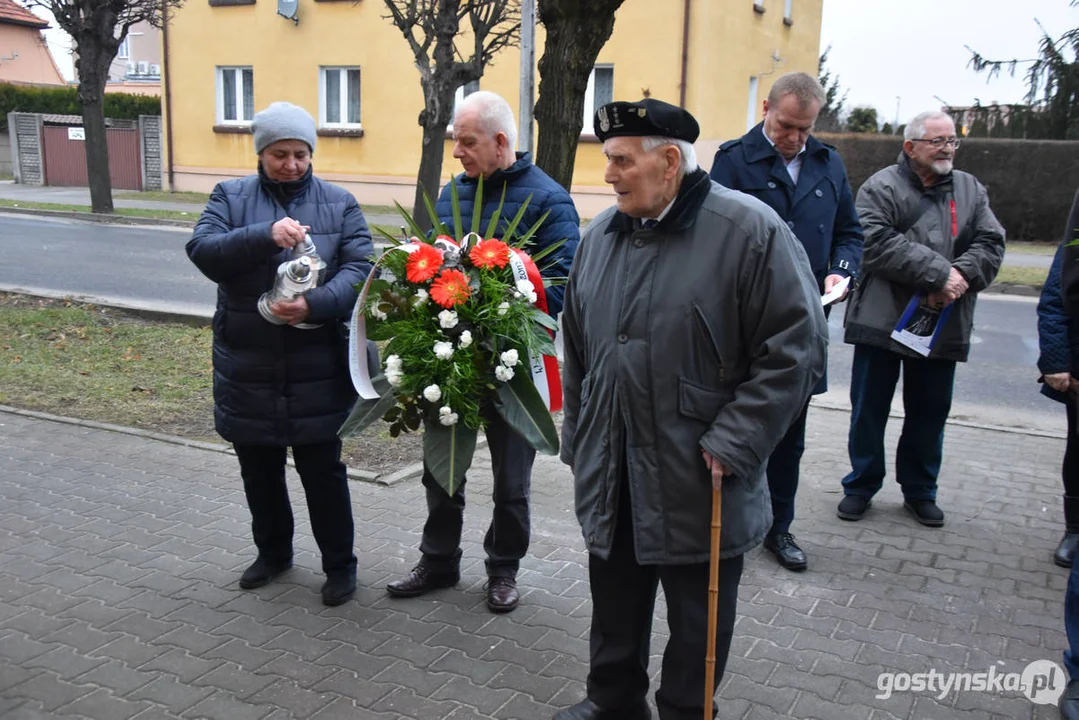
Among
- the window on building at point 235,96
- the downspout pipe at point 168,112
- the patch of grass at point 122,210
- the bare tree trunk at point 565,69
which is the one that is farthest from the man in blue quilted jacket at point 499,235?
the downspout pipe at point 168,112

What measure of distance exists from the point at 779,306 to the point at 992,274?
2781 mm

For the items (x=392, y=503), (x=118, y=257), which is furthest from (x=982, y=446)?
(x=118, y=257)

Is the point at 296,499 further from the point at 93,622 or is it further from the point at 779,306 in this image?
the point at 779,306

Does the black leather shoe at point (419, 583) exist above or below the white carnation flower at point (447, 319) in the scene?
below

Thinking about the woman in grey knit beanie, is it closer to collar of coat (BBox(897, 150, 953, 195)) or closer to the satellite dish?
collar of coat (BBox(897, 150, 953, 195))

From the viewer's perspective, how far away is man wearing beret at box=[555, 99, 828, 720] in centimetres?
279

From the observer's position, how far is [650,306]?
2.85 meters

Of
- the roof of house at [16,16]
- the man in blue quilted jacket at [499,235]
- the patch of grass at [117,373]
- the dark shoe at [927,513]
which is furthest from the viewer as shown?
the roof of house at [16,16]

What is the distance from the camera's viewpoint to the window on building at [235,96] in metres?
27.2

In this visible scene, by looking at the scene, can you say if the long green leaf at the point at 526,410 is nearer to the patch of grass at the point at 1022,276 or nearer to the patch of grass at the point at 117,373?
the patch of grass at the point at 117,373

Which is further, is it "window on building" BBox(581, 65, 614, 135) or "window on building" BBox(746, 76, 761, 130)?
"window on building" BBox(746, 76, 761, 130)

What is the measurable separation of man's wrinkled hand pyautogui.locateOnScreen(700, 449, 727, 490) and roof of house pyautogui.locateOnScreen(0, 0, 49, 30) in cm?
4504

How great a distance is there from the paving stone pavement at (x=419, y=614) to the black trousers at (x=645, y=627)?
1.10 ft

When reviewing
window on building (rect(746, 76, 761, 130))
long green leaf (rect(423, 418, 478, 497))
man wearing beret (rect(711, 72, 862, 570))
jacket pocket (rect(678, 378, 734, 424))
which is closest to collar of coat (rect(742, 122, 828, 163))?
man wearing beret (rect(711, 72, 862, 570))
